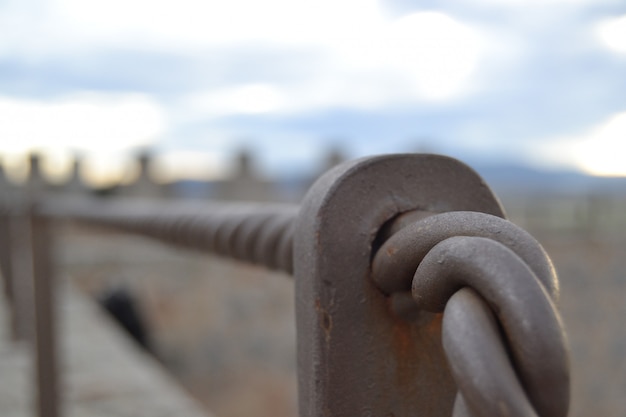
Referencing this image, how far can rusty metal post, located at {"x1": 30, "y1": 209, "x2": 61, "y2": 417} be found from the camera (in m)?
1.74

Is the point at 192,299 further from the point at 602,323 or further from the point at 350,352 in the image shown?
the point at 350,352

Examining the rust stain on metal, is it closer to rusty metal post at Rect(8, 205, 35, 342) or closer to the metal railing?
the metal railing

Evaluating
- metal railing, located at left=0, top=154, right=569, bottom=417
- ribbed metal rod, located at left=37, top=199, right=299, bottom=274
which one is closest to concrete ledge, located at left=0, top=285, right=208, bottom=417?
ribbed metal rod, located at left=37, top=199, right=299, bottom=274

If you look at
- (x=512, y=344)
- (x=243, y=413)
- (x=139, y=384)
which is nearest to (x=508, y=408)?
(x=512, y=344)

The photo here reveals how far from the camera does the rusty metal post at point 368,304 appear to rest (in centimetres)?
34

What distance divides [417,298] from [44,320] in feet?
5.79

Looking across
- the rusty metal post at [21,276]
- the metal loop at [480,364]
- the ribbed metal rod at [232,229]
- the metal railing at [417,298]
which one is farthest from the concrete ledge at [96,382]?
the metal loop at [480,364]

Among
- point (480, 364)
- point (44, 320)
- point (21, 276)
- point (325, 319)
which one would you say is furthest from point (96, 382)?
point (480, 364)

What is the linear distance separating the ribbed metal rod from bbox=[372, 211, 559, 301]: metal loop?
6.0 inches

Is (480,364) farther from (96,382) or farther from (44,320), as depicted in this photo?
(96,382)

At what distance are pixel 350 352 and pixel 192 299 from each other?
6.92 m

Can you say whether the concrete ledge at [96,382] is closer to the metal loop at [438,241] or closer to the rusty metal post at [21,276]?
the rusty metal post at [21,276]

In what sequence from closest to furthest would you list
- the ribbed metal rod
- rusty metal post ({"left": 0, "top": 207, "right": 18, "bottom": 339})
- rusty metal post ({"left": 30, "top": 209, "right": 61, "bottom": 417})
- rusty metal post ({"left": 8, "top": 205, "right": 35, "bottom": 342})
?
the ribbed metal rod
rusty metal post ({"left": 30, "top": 209, "right": 61, "bottom": 417})
rusty metal post ({"left": 8, "top": 205, "right": 35, "bottom": 342})
rusty metal post ({"left": 0, "top": 207, "right": 18, "bottom": 339})

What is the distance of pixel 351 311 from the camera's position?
0.34 metres
